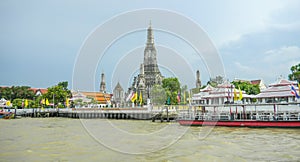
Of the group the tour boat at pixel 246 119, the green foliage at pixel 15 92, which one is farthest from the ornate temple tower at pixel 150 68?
the tour boat at pixel 246 119

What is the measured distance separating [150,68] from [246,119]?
64346mm

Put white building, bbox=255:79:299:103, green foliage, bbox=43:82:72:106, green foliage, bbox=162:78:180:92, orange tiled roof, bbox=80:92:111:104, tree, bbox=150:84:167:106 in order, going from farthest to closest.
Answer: orange tiled roof, bbox=80:92:111:104 → green foliage, bbox=43:82:72:106 → green foliage, bbox=162:78:180:92 → tree, bbox=150:84:167:106 → white building, bbox=255:79:299:103

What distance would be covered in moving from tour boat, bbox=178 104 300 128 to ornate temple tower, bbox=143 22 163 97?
54.4 metres

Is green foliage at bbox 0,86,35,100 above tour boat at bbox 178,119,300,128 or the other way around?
above

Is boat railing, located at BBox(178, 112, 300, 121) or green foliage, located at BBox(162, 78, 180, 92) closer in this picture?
boat railing, located at BBox(178, 112, 300, 121)

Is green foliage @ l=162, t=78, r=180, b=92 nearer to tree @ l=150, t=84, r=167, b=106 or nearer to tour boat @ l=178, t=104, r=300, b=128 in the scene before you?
tree @ l=150, t=84, r=167, b=106

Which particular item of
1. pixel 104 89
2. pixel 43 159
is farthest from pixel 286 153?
pixel 104 89

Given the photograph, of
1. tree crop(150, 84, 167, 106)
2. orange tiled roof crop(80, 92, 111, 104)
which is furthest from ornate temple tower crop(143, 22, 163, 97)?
orange tiled roof crop(80, 92, 111, 104)

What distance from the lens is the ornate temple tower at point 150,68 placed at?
3494 inches

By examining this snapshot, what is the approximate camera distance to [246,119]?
91.0ft

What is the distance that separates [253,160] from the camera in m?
13.1

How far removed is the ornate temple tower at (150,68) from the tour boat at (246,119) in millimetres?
54368

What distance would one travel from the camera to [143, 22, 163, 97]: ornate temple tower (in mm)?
88750

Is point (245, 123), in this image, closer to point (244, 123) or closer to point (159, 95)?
point (244, 123)
